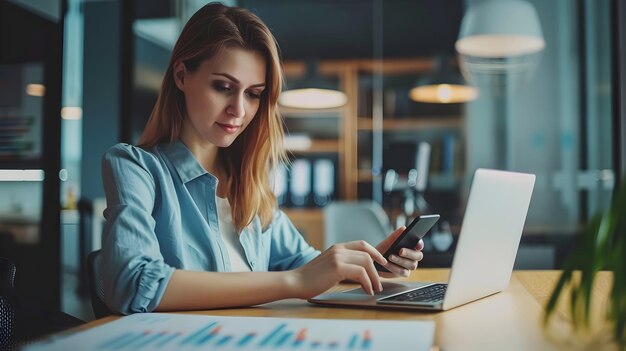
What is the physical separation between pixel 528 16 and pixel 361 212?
160 centimetres

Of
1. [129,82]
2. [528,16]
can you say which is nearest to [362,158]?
[528,16]

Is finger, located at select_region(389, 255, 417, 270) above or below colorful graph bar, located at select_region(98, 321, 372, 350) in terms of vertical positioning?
above

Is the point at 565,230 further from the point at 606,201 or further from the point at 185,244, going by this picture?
the point at 185,244

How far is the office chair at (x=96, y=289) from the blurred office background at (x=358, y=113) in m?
1.04

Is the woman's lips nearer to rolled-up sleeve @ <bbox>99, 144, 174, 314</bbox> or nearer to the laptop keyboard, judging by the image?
rolled-up sleeve @ <bbox>99, 144, 174, 314</bbox>

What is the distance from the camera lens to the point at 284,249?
68.9 inches

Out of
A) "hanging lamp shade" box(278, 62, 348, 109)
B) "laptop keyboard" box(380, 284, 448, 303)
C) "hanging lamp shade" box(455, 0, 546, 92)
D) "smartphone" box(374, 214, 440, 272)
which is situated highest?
"hanging lamp shade" box(455, 0, 546, 92)

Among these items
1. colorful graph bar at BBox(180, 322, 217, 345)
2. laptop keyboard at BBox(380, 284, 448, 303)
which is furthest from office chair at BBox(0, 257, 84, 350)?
laptop keyboard at BBox(380, 284, 448, 303)

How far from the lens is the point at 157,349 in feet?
2.70

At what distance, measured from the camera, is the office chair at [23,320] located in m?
1.20

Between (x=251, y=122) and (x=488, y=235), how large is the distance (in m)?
0.70

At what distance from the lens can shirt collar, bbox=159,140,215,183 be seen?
1457 mm

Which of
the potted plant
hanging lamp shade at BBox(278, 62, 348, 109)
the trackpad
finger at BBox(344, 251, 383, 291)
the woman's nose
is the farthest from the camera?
hanging lamp shade at BBox(278, 62, 348, 109)

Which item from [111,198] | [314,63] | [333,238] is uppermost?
[314,63]
